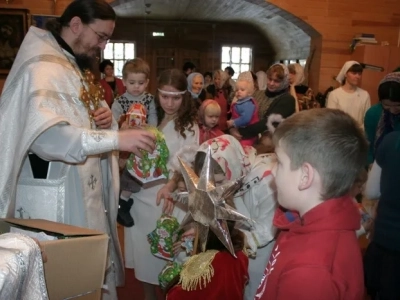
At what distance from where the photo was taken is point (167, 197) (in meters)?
2.32

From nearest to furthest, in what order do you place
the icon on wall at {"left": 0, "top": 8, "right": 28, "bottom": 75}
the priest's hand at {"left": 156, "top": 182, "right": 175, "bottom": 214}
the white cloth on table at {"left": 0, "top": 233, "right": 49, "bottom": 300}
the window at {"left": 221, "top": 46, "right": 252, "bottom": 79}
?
the white cloth on table at {"left": 0, "top": 233, "right": 49, "bottom": 300}, the priest's hand at {"left": 156, "top": 182, "right": 175, "bottom": 214}, the icon on wall at {"left": 0, "top": 8, "right": 28, "bottom": 75}, the window at {"left": 221, "top": 46, "right": 252, "bottom": 79}

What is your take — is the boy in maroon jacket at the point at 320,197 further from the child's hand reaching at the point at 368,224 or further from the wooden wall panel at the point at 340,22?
the wooden wall panel at the point at 340,22

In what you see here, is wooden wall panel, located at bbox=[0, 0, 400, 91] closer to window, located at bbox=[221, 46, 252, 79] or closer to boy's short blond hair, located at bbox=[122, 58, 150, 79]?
boy's short blond hair, located at bbox=[122, 58, 150, 79]

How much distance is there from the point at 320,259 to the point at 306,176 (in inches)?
7.9

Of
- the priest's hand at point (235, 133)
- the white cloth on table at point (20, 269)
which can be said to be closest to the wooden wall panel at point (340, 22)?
the priest's hand at point (235, 133)

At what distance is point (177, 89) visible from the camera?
8.46 feet

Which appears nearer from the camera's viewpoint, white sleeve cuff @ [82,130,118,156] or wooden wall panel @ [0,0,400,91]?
white sleeve cuff @ [82,130,118,156]

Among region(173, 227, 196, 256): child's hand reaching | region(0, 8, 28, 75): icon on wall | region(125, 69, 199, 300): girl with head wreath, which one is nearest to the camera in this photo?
region(173, 227, 196, 256): child's hand reaching

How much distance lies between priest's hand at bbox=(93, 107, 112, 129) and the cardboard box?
75cm

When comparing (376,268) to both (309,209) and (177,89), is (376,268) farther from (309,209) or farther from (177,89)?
(177,89)

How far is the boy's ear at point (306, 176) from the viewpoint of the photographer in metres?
1.07

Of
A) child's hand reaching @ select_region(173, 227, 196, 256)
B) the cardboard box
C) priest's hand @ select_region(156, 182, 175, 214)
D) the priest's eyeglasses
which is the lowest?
child's hand reaching @ select_region(173, 227, 196, 256)

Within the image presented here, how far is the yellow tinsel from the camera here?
1.64 m

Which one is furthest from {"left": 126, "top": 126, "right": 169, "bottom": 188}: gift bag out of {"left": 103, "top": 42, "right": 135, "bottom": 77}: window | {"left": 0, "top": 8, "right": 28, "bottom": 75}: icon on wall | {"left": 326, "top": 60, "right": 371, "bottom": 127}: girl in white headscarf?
{"left": 103, "top": 42, "right": 135, "bottom": 77}: window
